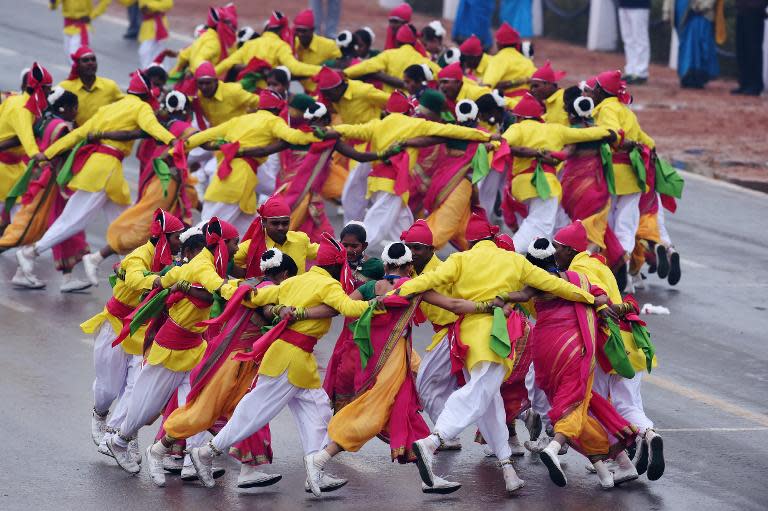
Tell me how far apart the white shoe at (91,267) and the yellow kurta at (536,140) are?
3759mm

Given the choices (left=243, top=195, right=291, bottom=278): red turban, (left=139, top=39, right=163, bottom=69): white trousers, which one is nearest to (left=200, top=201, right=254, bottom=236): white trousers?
(left=243, top=195, right=291, bottom=278): red turban

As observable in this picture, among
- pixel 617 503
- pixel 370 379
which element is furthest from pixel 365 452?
pixel 617 503

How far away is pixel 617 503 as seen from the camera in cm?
1092

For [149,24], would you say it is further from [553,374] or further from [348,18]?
[553,374]

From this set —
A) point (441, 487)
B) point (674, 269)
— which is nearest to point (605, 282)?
point (441, 487)

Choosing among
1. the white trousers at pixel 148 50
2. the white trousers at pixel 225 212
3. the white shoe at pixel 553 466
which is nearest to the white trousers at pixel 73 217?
the white trousers at pixel 225 212

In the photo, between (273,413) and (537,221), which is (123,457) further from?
(537,221)

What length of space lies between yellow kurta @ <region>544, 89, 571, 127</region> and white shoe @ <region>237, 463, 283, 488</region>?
23.5 feet

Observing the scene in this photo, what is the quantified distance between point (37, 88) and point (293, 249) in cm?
498

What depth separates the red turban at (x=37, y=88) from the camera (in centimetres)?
1623

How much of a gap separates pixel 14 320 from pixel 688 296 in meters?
5.98

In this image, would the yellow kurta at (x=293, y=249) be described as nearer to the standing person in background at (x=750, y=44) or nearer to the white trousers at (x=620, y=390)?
the white trousers at (x=620, y=390)

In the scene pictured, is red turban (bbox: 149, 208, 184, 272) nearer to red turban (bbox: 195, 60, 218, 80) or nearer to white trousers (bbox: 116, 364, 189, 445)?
white trousers (bbox: 116, 364, 189, 445)

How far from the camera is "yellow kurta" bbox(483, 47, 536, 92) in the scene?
755 inches
